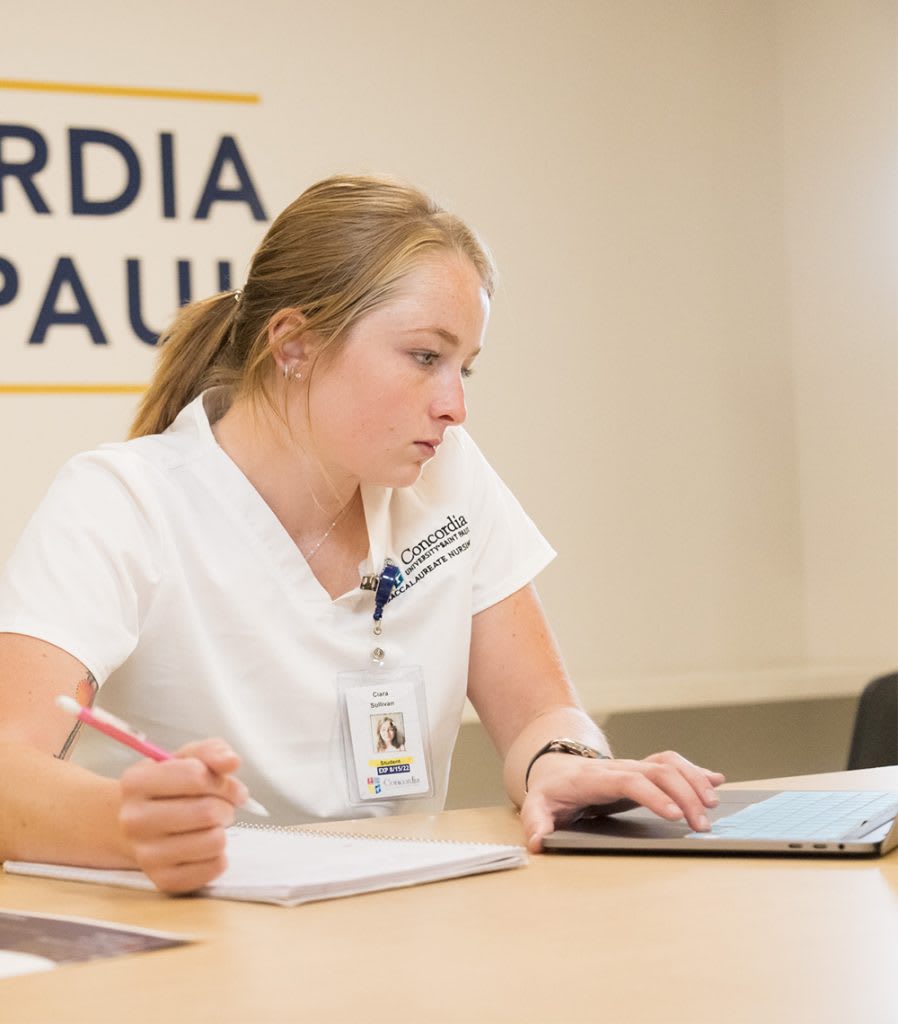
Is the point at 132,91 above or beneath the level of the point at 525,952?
above

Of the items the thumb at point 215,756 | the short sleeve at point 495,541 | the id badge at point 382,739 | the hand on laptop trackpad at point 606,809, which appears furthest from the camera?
the short sleeve at point 495,541

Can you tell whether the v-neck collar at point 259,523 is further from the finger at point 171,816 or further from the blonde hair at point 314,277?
the finger at point 171,816

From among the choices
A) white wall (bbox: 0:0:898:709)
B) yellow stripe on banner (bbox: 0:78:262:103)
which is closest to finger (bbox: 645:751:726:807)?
white wall (bbox: 0:0:898:709)

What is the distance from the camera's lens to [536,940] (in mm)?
975

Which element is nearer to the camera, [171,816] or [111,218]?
[171,816]

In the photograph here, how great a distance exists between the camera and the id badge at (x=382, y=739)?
1.76 metres

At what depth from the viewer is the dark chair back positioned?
267cm

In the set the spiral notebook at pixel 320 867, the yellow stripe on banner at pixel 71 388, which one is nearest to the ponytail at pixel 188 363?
the spiral notebook at pixel 320 867

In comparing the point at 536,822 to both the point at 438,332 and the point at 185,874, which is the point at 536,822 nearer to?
the point at 185,874

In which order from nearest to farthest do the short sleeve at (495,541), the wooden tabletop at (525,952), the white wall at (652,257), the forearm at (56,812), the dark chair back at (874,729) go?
the wooden tabletop at (525,952) → the forearm at (56,812) → the short sleeve at (495,541) → the dark chair back at (874,729) → the white wall at (652,257)

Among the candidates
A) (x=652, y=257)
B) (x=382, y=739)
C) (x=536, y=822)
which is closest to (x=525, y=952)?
(x=536, y=822)

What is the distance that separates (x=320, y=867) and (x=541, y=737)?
0.61 m

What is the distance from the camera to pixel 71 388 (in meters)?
3.62

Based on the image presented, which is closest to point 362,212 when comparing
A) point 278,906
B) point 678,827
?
point 678,827
